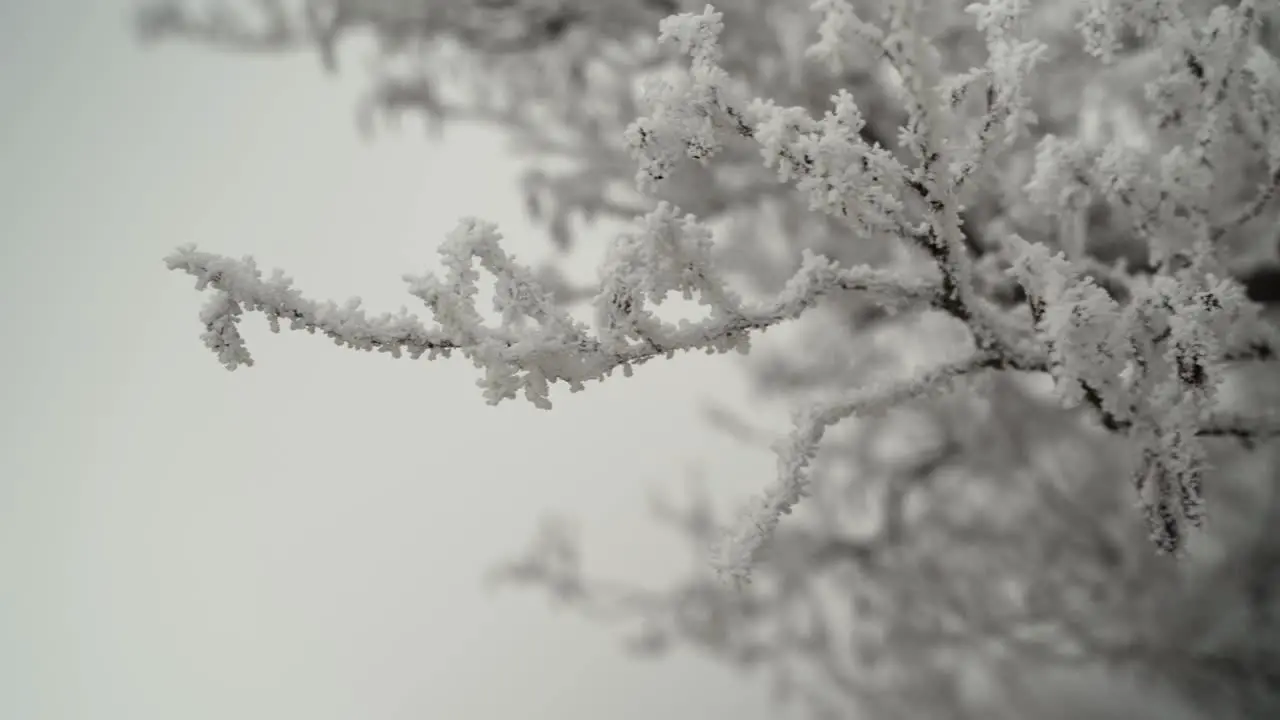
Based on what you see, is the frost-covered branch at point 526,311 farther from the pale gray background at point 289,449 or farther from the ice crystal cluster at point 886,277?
the pale gray background at point 289,449

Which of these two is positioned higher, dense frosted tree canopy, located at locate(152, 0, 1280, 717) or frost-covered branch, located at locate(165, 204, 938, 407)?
dense frosted tree canopy, located at locate(152, 0, 1280, 717)

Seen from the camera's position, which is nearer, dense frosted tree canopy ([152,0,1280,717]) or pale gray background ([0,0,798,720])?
dense frosted tree canopy ([152,0,1280,717])

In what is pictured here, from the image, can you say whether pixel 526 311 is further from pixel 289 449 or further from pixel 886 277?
Result: pixel 289 449

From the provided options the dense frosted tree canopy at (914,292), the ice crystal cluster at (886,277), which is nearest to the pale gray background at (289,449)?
the dense frosted tree canopy at (914,292)

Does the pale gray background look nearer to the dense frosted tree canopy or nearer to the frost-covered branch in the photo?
the dense frosted tree canopy

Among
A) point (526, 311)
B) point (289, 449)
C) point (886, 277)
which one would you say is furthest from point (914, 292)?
point (289, 449)

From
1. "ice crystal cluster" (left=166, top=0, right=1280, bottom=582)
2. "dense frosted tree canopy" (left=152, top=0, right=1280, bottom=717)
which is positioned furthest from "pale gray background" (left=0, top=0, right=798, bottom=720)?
"ice crystal cluster" (left=166, top=0, right=1280, bottom=582)

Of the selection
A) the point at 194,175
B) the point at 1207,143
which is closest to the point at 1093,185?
the point at 1207,143
